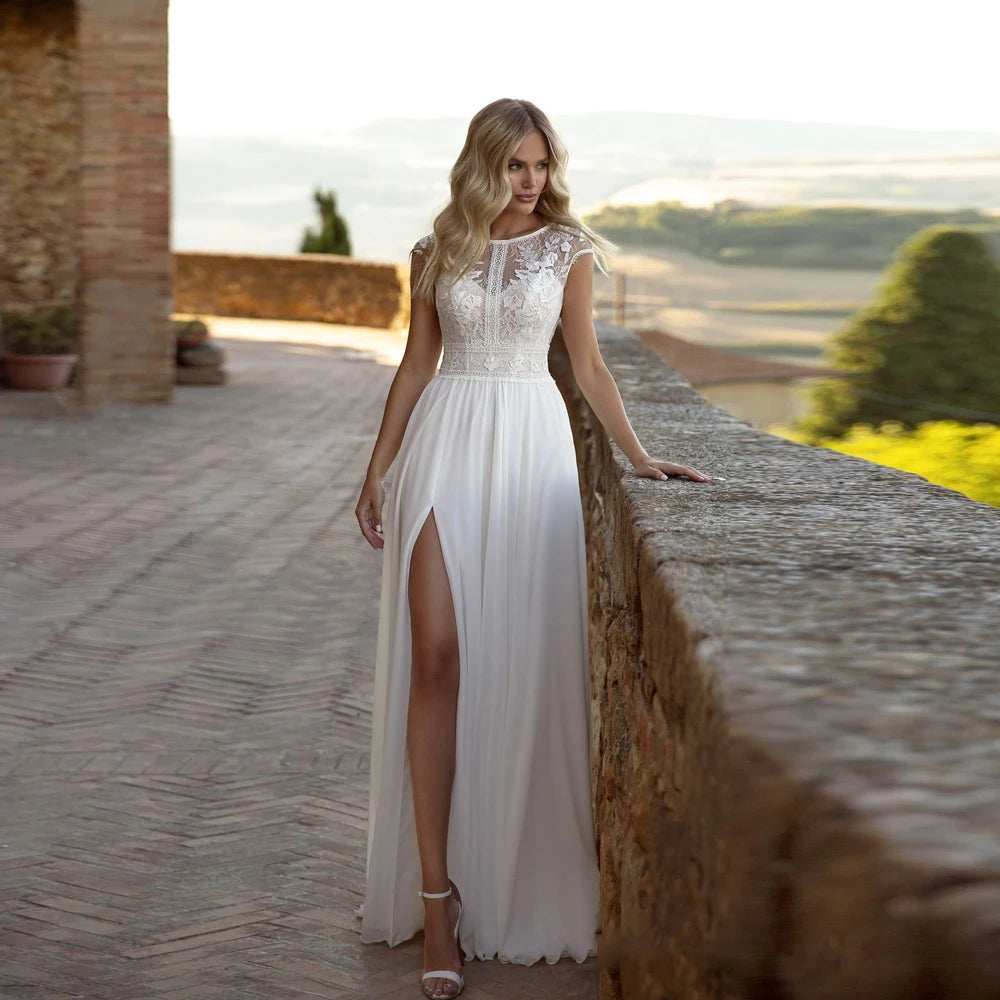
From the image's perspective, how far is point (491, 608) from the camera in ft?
8.72

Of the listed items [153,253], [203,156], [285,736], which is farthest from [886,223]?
[203,156]

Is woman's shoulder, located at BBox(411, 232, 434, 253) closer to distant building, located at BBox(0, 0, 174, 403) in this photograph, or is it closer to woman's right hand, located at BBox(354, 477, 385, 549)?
woman's right hand, located at BBox(354, 477, 385, 549)

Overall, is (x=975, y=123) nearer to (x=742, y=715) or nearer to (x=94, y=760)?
(x=94, y=760)

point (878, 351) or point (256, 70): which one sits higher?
point (256, 70)

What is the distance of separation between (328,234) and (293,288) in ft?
12.1

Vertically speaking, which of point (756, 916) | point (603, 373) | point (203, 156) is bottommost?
point (756, 916)

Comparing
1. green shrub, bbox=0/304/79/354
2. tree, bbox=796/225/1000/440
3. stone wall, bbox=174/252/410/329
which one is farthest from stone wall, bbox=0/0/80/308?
stone wall, bbox=174/252/410/329

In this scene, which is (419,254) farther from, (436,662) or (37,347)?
(37,347)

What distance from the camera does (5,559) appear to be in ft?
19.2

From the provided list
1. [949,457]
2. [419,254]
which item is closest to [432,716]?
[419,254]

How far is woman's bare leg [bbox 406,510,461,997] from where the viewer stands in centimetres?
262

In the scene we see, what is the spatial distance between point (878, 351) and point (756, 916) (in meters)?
9.28

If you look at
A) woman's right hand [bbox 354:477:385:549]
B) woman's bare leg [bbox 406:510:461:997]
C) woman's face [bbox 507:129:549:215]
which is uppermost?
woman's face [bbox 507:129:549:215]

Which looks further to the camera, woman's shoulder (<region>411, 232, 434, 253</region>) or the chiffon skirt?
woman's shoulder (<region>411, 232, 434, 253</region>)
